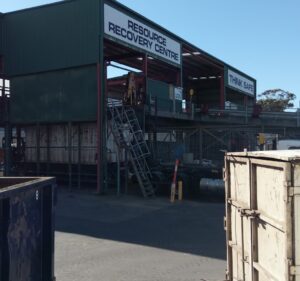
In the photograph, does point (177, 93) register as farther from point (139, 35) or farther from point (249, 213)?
point (249, 213)

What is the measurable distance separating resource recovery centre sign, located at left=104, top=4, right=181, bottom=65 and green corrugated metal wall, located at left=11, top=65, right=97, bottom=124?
231cm

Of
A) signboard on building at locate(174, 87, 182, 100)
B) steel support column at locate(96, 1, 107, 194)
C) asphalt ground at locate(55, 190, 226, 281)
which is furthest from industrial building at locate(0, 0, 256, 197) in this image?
asphalt ground at locate(55, 190, 226, 281)

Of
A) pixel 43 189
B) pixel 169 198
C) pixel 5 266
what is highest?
pixel 43 189

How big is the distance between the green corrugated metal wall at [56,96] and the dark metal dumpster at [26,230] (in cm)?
1518

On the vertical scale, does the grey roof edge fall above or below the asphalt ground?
above

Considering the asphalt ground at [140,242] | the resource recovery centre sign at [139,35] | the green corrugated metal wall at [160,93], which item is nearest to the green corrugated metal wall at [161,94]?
the green corrugated metal wall at [160,93]

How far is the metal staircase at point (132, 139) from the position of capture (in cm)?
1844

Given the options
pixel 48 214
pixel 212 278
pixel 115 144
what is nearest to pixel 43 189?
pixel 48 214

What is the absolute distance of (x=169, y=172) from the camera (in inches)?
746

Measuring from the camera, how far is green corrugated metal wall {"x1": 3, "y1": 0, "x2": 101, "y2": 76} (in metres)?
19.5

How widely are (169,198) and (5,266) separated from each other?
14.3 meters

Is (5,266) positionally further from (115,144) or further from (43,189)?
(115,144)

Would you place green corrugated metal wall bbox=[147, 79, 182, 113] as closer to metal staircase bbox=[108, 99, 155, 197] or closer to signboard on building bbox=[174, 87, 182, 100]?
signboard on building bbox=[174, 87, 182, 100]

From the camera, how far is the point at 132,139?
64.0 feet
